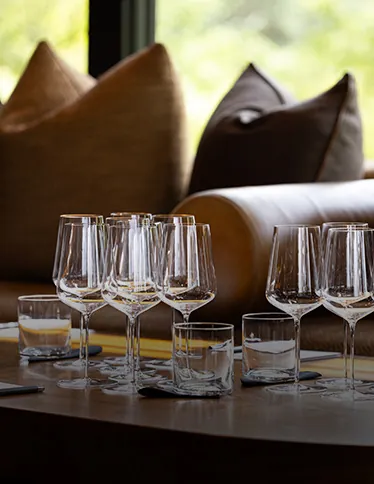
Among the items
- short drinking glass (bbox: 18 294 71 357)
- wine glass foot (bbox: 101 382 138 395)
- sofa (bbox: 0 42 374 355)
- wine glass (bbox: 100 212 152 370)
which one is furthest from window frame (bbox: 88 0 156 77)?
wine glass foot (bbox: 101 382 138 395)

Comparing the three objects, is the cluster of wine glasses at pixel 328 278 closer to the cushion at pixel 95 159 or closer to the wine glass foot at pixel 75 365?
the wine glass foot at pixel 75 365

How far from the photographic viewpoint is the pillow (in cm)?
257

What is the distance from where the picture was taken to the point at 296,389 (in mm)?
1252

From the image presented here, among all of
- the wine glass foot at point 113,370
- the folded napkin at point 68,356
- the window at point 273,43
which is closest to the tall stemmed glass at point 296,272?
the wine glass foot at point 113,370

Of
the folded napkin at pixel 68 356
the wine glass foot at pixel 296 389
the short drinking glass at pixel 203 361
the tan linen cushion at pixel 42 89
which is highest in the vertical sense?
the tan linen cushion at pixel 42 89

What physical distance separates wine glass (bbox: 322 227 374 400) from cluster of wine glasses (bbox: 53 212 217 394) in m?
0.16

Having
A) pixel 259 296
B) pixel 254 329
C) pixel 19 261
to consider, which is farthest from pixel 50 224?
pixel 254 329

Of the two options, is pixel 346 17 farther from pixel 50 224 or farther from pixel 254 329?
pixel 254 329

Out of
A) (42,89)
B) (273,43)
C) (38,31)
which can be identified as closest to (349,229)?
(42,89)

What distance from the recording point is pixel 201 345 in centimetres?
120

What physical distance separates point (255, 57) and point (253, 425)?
2.76 meters

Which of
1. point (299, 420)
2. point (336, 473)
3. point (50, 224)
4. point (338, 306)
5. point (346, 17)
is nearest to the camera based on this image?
point (336, 473)

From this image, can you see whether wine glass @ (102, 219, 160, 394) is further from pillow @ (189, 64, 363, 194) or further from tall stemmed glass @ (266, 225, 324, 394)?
pillow @ (189, 64, 363, 194)

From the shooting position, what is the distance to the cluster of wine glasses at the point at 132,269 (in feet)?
4.28
